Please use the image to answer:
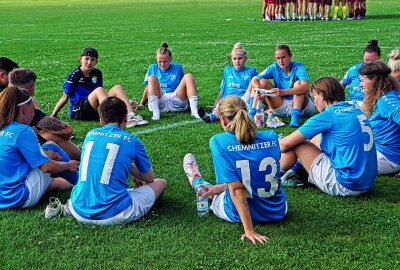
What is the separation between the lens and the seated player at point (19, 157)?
5.68m

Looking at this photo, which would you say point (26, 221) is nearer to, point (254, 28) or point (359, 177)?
point (359, 177)

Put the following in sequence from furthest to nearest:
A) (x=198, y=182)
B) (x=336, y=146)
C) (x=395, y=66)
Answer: (x=395, y=66) → (x=198, y=182) → (x=336, y=146)

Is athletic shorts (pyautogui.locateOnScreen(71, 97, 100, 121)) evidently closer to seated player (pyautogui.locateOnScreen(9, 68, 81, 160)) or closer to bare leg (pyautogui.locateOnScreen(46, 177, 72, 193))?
seated player (pyautogui.locateOnScreen(9, 68, 81, 160))

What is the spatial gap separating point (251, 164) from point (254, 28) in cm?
2291

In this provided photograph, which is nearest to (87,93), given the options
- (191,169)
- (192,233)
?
(191,169)

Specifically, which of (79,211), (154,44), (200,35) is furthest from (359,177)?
(200,35)

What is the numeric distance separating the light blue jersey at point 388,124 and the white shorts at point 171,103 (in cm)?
407

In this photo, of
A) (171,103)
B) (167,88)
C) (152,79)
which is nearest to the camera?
(152,79)

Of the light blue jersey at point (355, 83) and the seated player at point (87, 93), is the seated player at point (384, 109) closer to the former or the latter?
the light blue jersey at point (355, 83)

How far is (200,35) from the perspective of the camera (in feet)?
80.4

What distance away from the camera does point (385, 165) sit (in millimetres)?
6766

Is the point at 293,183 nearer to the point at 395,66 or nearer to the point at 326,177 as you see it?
the point at 326,177

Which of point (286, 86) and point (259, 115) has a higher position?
point (286, 86)

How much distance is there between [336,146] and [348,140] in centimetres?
15
